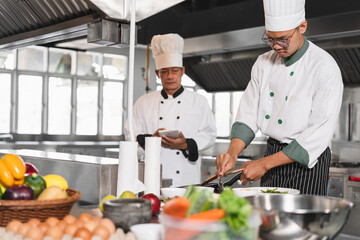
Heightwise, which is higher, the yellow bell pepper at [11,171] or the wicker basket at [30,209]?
the yellow bell pepper at [11,171]

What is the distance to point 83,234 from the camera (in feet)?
3.83

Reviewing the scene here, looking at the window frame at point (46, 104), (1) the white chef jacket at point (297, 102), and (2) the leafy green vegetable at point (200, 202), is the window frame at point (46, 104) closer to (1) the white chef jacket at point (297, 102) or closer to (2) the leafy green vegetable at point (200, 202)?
(1) the white chef jacket at point (297, 102)

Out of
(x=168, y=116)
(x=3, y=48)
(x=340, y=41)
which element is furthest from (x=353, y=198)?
(x=3, y=48)

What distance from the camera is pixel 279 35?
7.29 feet

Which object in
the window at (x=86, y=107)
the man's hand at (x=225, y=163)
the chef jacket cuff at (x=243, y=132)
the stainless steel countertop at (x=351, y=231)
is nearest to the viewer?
the stainless steel countertop at (x=351, y=231)

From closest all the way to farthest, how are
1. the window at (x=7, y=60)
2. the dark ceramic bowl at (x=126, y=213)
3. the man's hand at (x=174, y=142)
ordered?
the dark ceramic bowl at (x=126, y=213)
the man's hand at (x=174, y=142)
the window at (x=7, y=60)

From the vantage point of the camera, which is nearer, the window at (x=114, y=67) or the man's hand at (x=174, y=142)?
the man's hand at (x=174, y=142)

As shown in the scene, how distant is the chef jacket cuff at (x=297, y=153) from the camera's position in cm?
219

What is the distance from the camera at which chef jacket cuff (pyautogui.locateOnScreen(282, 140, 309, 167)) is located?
219cm

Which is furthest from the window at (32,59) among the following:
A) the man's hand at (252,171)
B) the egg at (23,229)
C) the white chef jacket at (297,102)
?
the egg at (23,229)

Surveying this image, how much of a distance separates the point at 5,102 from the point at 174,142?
18.5 ft

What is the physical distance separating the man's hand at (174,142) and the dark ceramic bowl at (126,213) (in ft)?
6.78

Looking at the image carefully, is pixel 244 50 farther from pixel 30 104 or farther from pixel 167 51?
pixel 30 104

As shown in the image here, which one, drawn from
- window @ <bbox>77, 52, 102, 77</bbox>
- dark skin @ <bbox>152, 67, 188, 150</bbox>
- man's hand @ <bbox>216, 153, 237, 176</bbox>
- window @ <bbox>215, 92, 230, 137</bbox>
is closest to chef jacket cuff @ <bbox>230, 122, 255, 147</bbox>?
man's hand @ <bbox>216, 153, 237, 176</bbox>
